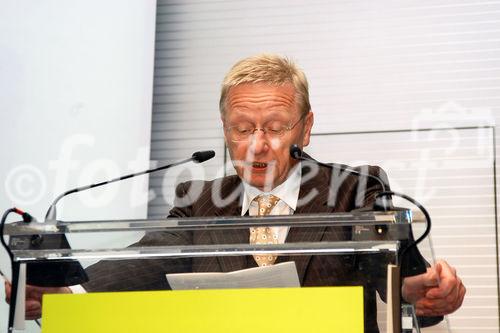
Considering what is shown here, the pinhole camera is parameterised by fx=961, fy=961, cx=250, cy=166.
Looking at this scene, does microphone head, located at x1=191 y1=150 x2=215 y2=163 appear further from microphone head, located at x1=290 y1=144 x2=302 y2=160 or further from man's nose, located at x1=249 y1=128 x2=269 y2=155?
man's nose, located at x1=249 y1=128 x2=269 y2=155

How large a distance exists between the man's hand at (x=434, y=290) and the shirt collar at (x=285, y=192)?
2.03 feet

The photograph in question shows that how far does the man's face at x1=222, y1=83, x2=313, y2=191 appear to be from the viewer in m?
2.33

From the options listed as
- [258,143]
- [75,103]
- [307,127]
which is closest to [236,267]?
[258,143]

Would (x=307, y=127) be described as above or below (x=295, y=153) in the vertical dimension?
above

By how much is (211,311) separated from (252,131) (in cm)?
96

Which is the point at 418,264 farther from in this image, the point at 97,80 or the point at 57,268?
the point at 97,80

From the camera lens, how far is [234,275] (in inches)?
59.6

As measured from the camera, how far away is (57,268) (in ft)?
5.40

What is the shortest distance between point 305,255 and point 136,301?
28cm

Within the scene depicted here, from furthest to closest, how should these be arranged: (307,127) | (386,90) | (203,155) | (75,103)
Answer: (386,90)
(75,103)
(307,127)
(203,155)

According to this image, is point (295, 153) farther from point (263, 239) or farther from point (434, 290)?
point (434, 290)

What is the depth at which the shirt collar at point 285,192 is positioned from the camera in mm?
2178

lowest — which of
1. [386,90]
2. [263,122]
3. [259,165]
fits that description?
[259,165]

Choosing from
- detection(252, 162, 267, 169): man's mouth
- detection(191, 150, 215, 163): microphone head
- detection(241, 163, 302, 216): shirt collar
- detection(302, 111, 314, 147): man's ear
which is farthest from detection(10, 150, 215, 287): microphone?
detection(302, 111, 314, 147): man's ear
